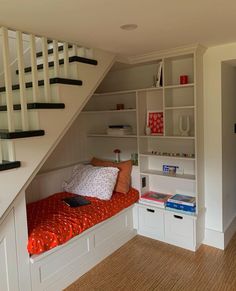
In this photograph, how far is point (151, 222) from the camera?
308 cm

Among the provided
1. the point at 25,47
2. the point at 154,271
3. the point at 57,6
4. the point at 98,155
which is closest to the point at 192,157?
the point at 154,271

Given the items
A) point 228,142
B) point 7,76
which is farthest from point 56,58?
point 228,142

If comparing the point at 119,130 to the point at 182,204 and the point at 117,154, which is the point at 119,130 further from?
the point at 182,204

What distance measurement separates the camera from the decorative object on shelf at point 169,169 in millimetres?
3113

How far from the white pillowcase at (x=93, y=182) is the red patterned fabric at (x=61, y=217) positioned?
8 centimetres

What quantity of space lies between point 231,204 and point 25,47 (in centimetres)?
298

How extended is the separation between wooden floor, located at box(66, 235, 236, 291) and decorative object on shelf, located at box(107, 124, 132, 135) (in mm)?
1352

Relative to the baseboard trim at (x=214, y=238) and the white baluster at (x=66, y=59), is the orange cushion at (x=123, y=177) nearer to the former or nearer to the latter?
the baseboard trim at (x=214, y=238)

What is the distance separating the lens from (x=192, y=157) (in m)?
2.80

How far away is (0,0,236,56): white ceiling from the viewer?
1578 millimetres

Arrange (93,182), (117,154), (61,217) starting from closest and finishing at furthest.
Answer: (61,217) → (93,182) → (117,154)

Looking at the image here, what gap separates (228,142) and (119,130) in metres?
1.30

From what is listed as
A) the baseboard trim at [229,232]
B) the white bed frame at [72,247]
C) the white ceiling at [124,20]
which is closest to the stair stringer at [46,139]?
the white ceiling at [124,20]

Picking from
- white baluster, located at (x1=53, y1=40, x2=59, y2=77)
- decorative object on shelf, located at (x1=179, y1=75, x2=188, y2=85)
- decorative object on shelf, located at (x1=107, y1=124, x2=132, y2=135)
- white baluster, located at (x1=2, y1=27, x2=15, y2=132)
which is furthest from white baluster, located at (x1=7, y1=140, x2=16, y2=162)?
decorative object on shelf, located at (x1=179, y1=75, x2=188, y2=85)
